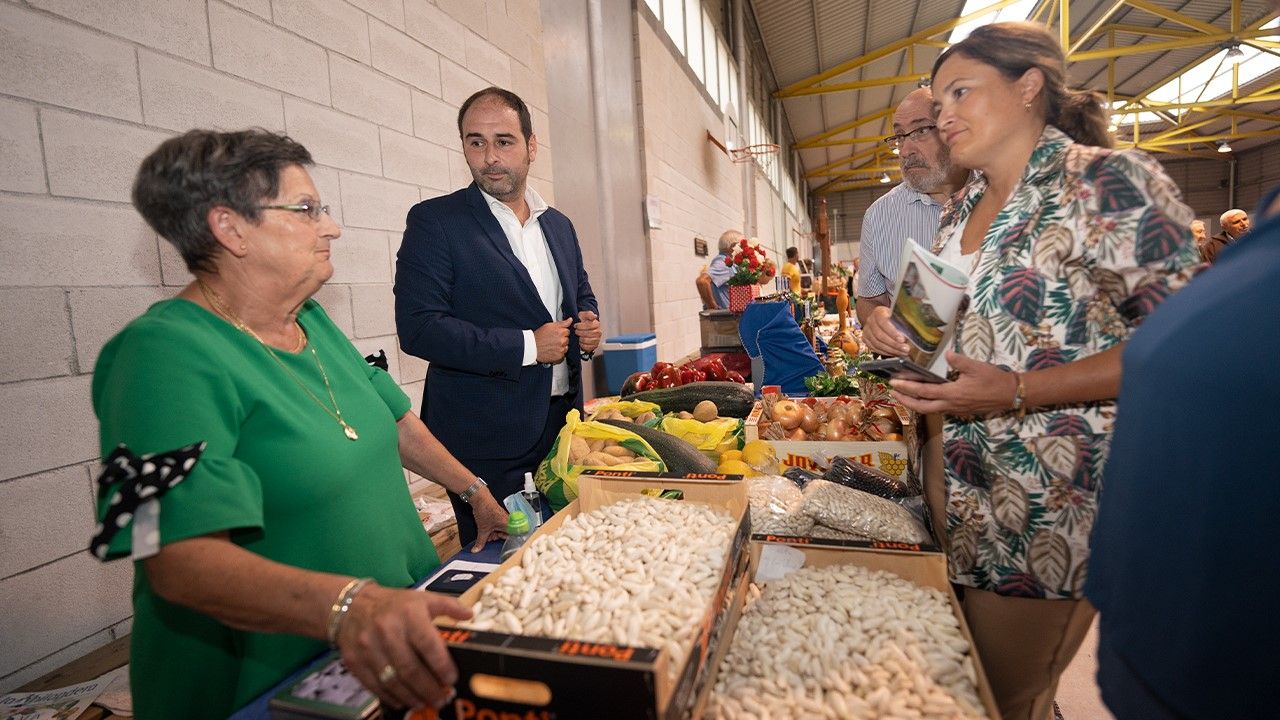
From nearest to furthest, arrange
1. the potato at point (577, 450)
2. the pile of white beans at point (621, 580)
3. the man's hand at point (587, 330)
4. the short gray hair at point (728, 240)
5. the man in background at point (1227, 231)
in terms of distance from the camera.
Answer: the pile of white beans at point (621, 580) < the potato at point (577, 450) < the man's hand at point (587, 330) < the short gray hair at point (728, 240) < the man in background at point (1227, 231)

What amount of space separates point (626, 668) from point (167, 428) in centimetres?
75

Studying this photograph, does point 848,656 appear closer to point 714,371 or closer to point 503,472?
point 503,472

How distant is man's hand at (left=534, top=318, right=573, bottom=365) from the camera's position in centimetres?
215

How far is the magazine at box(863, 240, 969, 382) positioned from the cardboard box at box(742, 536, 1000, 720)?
1.18 ft

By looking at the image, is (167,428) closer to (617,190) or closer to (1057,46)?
(1057,46)

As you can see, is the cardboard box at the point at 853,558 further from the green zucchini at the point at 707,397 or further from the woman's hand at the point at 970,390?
the green zucchini at the point at 707,397

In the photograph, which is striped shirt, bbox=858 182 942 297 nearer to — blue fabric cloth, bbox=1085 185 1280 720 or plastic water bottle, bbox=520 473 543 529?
plastic water bottle, bbox=520 473 543 529

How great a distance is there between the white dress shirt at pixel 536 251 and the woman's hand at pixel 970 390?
143 cm

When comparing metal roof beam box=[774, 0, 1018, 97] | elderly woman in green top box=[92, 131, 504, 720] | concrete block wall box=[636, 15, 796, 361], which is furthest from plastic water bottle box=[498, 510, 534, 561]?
metal roof beam box=[774, 0, 1018, 97]

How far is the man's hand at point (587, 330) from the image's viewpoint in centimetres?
232

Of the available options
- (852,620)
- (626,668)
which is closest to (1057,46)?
(852,620)

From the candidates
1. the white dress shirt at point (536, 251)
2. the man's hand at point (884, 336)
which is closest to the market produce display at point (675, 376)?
the white dress shirt at point (536, 251)

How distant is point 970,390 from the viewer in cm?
125

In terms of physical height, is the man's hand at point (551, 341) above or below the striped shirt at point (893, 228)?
below
